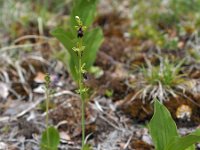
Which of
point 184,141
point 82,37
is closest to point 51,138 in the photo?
point 82,37

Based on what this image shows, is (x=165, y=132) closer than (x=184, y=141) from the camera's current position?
No

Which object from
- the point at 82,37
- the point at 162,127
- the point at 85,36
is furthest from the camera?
the point at 85,36

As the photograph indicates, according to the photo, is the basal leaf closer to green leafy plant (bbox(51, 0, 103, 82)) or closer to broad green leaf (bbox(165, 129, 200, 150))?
green leafy plant (bbox(51, 0, 103, 82))

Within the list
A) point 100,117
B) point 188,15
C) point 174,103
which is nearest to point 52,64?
point 100,117

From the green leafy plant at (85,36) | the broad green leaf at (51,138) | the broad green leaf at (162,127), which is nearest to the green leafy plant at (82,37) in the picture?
the green leafy plant at (85,36)

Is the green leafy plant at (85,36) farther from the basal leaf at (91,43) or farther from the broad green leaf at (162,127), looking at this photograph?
the broad green leaf at (162,127)

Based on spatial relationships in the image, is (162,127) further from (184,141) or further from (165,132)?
(184,141)

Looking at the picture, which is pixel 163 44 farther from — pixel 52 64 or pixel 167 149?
pixel 167 149
